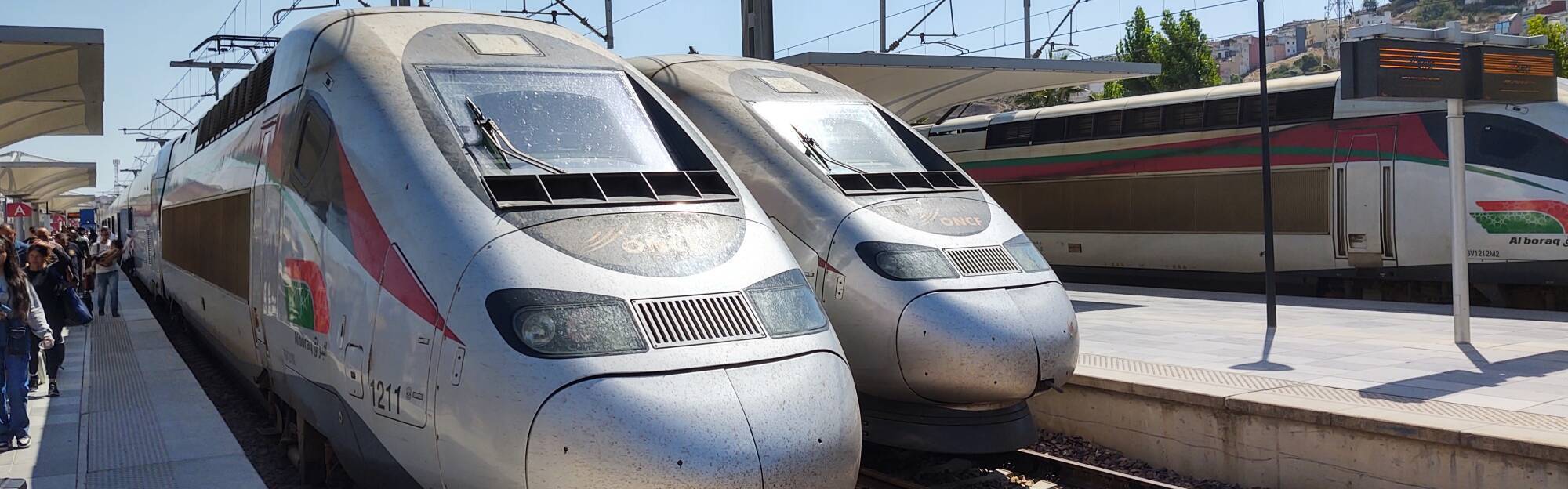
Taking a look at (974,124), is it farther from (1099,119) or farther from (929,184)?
(929,184)

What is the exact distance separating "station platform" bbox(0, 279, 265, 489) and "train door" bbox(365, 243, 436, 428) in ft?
5.72

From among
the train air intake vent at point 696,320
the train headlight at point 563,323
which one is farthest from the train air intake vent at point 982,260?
the train headlight at point 563,323

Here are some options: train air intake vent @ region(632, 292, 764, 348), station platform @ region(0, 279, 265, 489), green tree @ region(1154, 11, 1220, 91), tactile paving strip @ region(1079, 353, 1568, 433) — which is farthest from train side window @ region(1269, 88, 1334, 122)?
green tree @ region(1154, 11, 1220, 91)

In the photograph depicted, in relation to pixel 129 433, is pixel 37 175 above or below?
above

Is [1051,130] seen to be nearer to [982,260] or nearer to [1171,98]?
[1171,98]

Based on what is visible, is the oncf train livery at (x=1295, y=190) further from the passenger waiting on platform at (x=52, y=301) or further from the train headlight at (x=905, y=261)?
the passenger waiting on platform at (x=52, y=301)

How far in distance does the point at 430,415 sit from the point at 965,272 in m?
3.50

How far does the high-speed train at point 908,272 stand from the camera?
23.3 ft

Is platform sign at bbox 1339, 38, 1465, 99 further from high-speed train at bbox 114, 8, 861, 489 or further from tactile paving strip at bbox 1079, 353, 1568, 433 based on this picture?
high-speed train at bbox 114, 8, 861, 489

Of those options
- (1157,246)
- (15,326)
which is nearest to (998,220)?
(15,326)

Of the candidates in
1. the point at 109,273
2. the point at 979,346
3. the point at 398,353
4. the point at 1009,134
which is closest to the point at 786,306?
the point at 398,353

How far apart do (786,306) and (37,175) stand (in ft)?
151

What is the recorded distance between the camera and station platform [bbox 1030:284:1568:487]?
680 centimetres

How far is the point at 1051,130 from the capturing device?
19266mm
